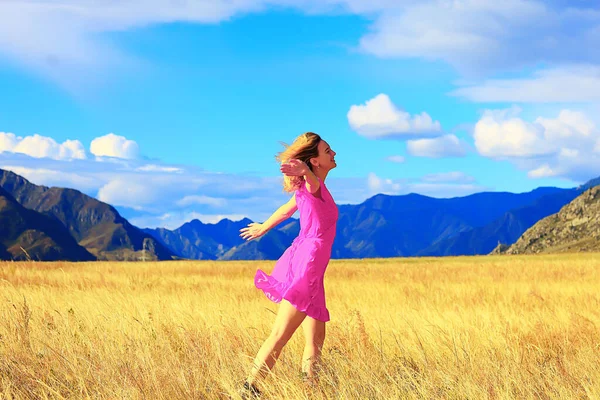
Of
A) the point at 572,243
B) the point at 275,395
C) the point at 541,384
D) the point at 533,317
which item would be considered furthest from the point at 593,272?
the point at 572,243

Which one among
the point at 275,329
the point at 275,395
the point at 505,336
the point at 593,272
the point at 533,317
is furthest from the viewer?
the point at 593,272

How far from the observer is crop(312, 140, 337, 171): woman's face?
559cm

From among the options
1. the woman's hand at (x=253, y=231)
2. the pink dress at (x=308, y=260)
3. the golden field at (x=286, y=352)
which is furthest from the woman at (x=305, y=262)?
the woman's hand at (x=253, y=231)

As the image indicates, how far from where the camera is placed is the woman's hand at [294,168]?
5137 mm

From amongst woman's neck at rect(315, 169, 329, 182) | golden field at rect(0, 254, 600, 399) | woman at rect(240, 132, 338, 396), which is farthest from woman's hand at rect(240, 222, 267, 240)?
golden field at rect(0, 254, 600, 399)

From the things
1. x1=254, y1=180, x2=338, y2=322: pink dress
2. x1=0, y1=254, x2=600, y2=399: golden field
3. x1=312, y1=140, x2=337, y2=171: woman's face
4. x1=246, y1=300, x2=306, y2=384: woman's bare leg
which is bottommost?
x1=0, y1=254, x2=600, y2=399: golden field

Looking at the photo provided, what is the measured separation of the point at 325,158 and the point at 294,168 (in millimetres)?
527

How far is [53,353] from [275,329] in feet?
8.24

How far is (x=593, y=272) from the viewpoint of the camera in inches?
892

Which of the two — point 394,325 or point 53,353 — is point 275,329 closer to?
point 53,353

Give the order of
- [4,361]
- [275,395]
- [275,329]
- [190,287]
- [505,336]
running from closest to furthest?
[275,395] < [275,329] < [4,361] < [505,336] < [190,287]

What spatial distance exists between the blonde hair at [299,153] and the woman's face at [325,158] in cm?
3

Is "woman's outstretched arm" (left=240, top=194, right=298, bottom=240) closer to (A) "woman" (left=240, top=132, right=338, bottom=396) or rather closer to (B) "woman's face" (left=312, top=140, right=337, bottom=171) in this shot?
(A) "woman" (left=240, top=132, right=338, bottom=396)

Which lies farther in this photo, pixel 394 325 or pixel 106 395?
pixel 394 325
